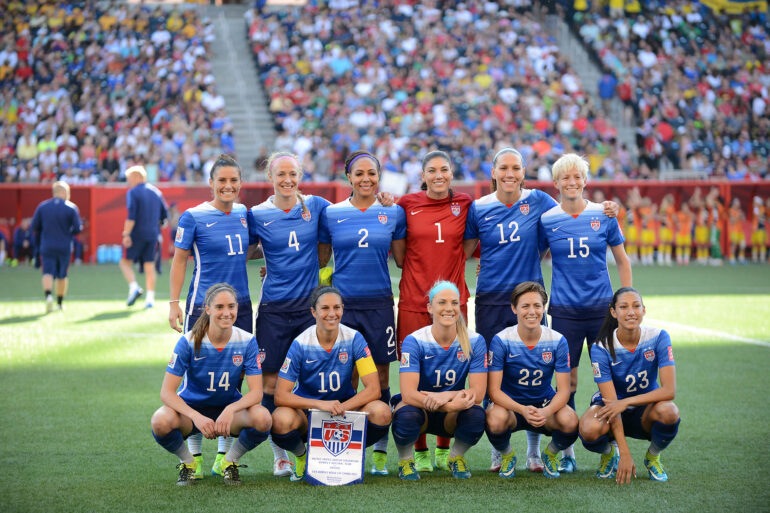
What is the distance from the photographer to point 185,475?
5.41 metres

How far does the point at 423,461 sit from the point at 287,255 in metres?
1.64

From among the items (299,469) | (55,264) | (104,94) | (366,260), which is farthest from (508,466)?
(104,94)

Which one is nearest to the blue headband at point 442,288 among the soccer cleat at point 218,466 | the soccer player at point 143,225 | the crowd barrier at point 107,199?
the soccer cleat at point 218,466

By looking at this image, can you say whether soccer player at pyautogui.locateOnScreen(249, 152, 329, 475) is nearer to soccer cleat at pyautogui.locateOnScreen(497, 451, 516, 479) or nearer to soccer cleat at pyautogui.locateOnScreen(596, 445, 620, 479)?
soccer cleat at pyautogui.locateOnScreen(497, 451, 516, 479)

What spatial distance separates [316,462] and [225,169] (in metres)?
2.03

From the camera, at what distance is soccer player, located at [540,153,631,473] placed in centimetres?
598

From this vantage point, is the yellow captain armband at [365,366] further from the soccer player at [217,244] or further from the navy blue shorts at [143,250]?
the navy blue shorts at [143,250]

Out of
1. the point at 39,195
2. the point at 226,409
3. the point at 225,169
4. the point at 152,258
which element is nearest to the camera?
the point at 226,409

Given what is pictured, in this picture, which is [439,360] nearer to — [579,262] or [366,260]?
[366,260]

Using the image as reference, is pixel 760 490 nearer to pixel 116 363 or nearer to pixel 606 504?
pixel 606 504

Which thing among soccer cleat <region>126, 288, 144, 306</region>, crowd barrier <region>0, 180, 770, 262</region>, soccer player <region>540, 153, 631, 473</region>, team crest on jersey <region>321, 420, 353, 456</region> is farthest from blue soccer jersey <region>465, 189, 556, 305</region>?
crowd barrier <region>0, 180, 770, 262</region>

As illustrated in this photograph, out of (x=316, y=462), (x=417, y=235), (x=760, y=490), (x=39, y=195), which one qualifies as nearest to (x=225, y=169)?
(x=417, y=235)

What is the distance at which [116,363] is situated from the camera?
929cm

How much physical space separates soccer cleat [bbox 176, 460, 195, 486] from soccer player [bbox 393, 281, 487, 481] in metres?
1.27
